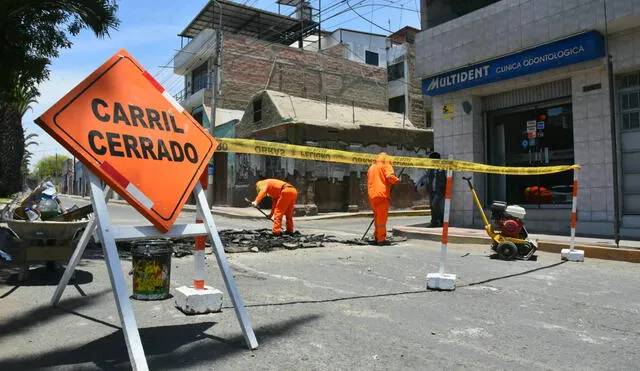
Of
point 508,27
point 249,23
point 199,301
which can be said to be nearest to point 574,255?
point 508,27

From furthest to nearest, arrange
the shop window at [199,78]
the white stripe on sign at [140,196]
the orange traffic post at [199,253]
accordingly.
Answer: the shop window at [199,78] → the orange traffic post at [199,253] → the white stripe on sign at [140,196]

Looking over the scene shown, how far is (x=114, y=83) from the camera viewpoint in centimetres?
355

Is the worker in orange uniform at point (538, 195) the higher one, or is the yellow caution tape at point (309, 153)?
the yellow caution tape at point (309, 153)

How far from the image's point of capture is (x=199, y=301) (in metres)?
4.21

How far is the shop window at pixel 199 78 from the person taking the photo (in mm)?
33406

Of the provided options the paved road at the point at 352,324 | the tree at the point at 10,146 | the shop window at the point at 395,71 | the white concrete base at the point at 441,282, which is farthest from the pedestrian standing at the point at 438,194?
the shop window at the point at 395,71

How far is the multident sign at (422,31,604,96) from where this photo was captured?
33.4ft

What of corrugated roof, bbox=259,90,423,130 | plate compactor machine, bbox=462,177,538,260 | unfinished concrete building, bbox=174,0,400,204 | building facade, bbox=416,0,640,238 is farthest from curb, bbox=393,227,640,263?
unfinished concrete building, bbox=174,0,400,204

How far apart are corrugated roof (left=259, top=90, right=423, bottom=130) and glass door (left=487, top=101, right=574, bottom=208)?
8566 mm

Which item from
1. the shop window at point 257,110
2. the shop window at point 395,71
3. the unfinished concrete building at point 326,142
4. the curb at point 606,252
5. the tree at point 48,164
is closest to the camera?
the curb at point 606,252

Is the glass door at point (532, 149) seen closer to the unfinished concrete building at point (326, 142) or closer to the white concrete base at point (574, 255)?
the white concrete base at point (574, 255)

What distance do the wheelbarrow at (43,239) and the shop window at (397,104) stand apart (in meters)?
31.8

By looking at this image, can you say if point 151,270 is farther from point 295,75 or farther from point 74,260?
point 295,75

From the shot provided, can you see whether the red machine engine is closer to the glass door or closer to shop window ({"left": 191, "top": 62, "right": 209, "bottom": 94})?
the glass door
